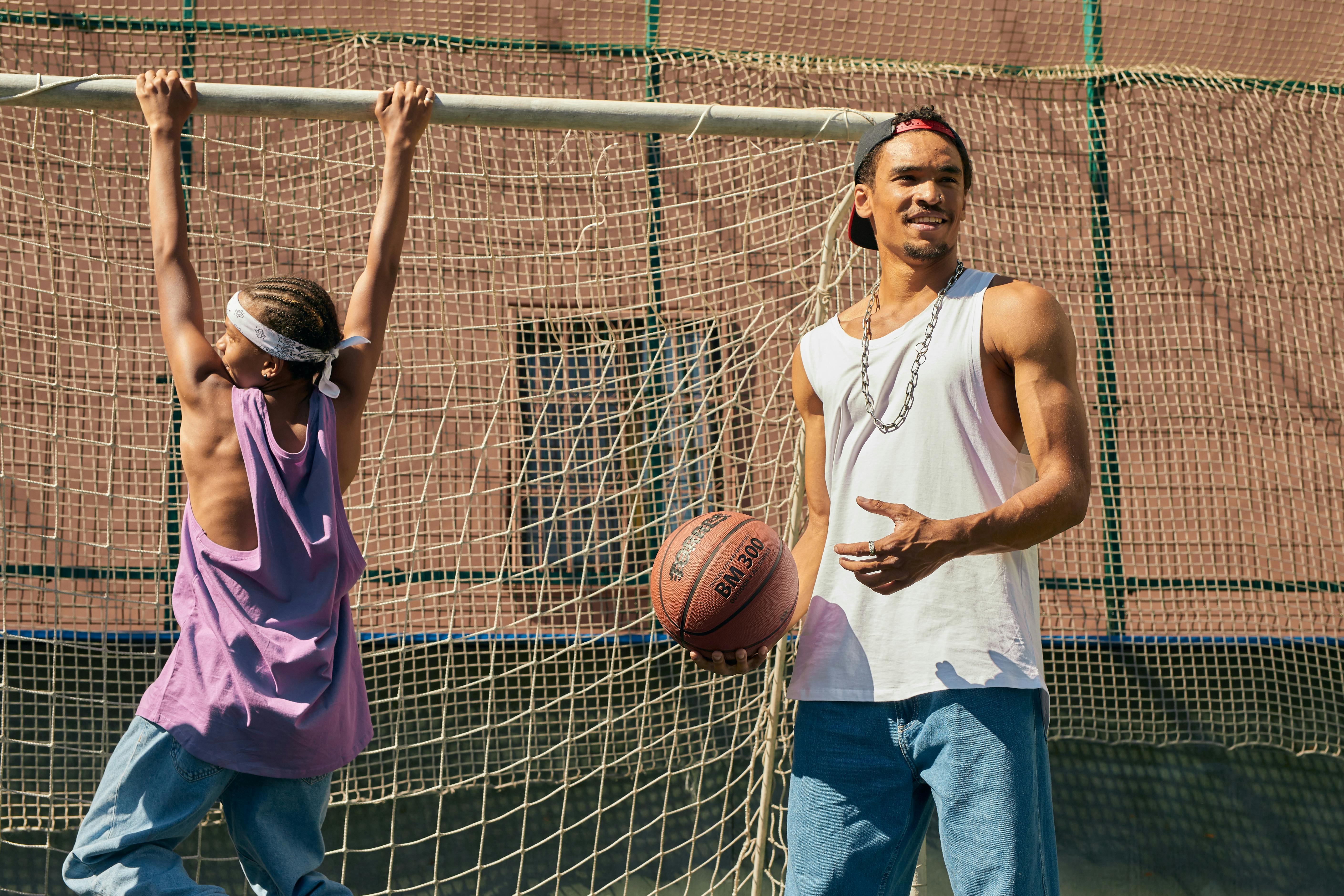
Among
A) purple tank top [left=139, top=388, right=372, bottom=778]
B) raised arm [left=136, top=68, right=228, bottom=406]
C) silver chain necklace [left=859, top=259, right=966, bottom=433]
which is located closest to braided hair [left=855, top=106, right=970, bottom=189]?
silver chain necklace [left=859, top=259, right=966, bottom=433]

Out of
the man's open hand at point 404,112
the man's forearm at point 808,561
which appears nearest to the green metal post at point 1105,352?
the man's forearm at point 808,561

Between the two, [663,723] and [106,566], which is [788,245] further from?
[106,566]

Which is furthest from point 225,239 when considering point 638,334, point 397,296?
point 638,334

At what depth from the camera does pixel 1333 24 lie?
608 centimetres

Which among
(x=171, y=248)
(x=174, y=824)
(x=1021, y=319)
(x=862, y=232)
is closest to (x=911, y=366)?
(x=1021, y=319)

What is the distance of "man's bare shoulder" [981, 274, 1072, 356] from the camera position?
1.98 m

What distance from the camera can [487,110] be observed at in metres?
3.03

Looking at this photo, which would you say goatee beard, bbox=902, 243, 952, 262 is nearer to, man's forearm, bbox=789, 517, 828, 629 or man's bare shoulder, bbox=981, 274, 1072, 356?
man's bare shoulder, bbox=981, 274, 1072, 356

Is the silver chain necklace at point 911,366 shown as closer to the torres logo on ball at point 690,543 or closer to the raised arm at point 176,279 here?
the torres logo on ball at point 690,543

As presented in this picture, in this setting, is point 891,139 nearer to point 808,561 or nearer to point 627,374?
point 808,561

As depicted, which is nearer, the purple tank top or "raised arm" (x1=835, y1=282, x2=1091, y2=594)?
"raised arm" (x1=835, y1=282, x2=1091, y2=594)

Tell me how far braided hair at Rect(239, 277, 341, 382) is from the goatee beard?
4.33 ft

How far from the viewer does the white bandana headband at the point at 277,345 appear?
2.21 metres

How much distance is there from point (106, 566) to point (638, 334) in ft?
8.68
